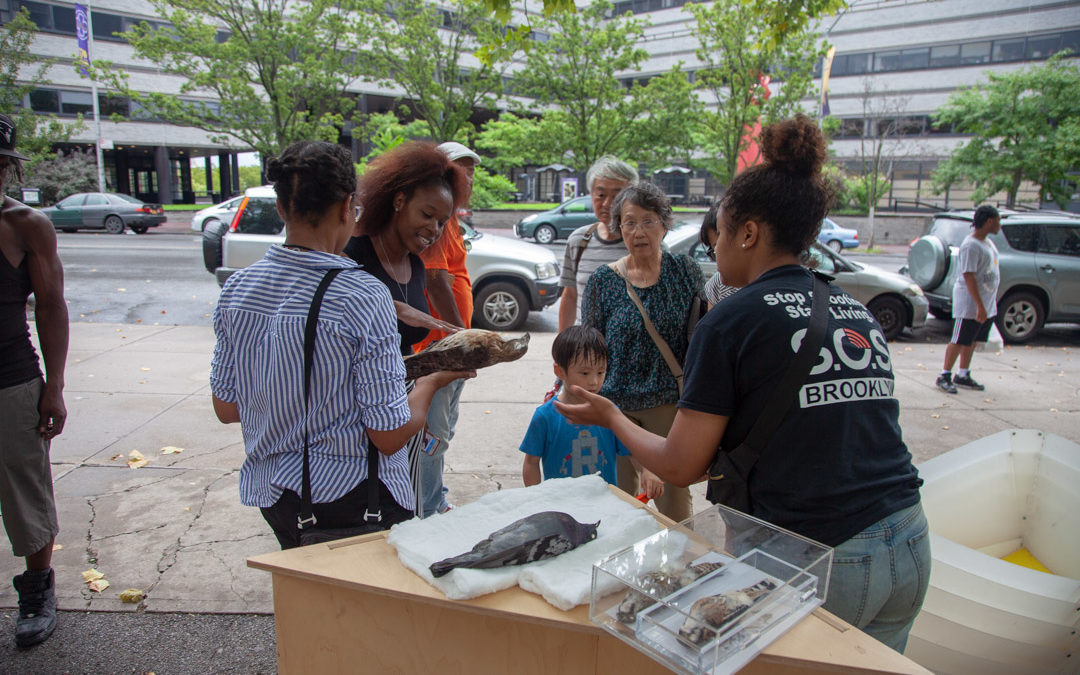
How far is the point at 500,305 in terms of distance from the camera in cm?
955

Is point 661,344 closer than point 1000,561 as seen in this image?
No

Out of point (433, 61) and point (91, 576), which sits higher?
point (433, 61)

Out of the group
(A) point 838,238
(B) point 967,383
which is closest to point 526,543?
(B) point 967,383

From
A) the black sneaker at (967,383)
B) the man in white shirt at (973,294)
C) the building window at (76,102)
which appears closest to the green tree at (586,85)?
the man in white shirt at (973,294)

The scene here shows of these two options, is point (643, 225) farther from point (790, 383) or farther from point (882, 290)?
point (882, 290)

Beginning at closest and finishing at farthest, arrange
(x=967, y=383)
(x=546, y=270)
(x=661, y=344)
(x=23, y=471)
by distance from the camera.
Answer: (x=23, y=471) → (x=661, y=344) → (x=967, y=383) → (x=546, y=270)

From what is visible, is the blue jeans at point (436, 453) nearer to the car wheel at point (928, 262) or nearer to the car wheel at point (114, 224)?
the car wheel at point (928, 262)

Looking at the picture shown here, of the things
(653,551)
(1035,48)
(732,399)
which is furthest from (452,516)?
(1035,48)

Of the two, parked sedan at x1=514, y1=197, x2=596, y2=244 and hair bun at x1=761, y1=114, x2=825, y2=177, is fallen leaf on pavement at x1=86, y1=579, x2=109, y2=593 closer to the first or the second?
hair bun at x1=761, y1=114, x2=825, y2=177

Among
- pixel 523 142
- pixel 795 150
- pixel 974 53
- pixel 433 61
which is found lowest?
pixel 795 150

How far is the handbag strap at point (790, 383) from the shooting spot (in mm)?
1578

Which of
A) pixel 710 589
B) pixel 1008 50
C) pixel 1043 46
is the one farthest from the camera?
pixel 1008 50

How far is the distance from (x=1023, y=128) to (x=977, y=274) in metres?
22.0

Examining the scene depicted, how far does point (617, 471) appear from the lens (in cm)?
328
